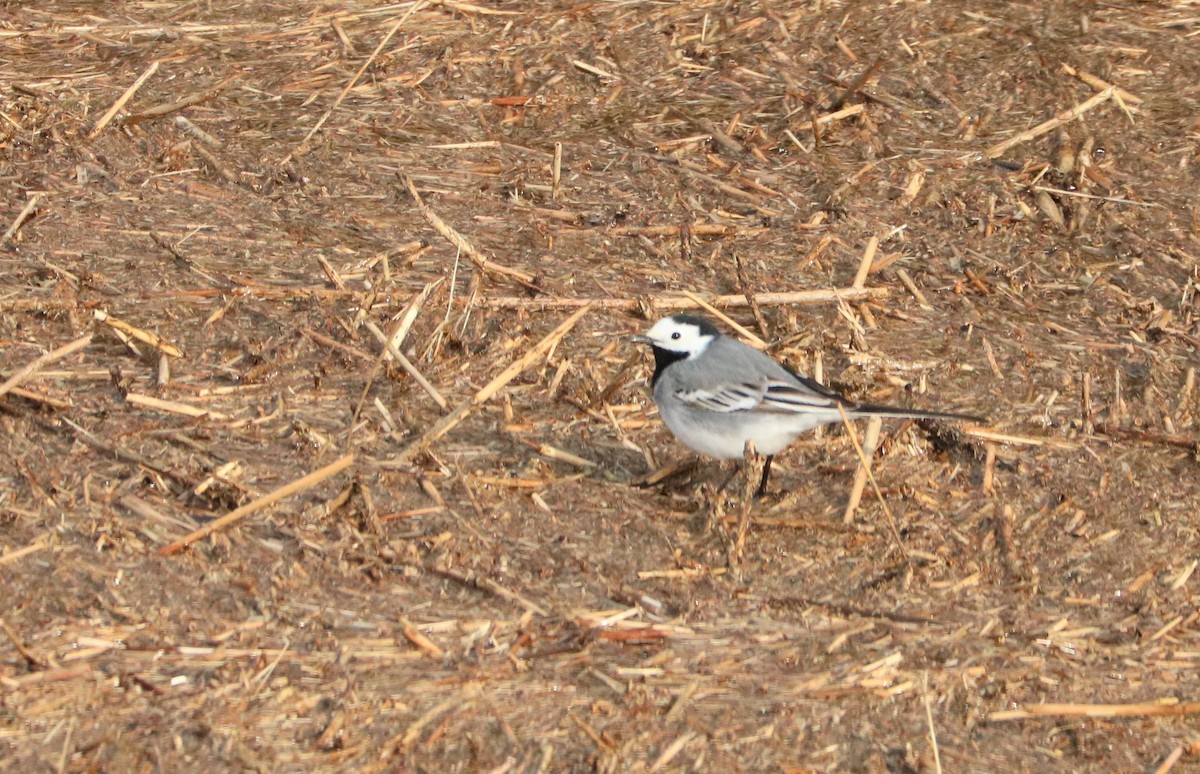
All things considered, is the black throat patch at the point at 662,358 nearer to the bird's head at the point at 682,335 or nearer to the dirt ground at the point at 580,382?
the bird's head at the point at 682,335

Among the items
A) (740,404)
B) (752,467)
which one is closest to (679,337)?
(740,404)

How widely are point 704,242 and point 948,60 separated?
8.51 feet

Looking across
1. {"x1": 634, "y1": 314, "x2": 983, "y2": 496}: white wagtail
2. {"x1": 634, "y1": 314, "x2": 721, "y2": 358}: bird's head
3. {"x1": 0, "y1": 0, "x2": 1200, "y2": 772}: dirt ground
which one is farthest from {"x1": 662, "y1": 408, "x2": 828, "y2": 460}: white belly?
{"x1": 634, "y1": 314, "x2": 721, "y2": 358}: bird's head

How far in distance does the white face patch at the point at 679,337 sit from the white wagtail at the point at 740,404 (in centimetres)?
1

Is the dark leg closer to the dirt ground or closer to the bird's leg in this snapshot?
the bird's leg

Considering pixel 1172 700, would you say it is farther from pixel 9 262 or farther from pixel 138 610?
pixel 9 262

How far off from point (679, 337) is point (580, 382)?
69 centimetres

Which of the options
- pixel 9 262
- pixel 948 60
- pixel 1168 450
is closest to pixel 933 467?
pixel 1168 450

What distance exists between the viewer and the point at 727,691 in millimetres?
5840

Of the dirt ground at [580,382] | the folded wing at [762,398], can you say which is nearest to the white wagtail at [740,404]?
the folded wing at [762,398]

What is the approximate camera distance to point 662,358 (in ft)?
24.9

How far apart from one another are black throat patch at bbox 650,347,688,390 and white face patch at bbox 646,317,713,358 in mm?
20

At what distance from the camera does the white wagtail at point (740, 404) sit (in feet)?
23.3

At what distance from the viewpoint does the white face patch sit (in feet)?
24.6
